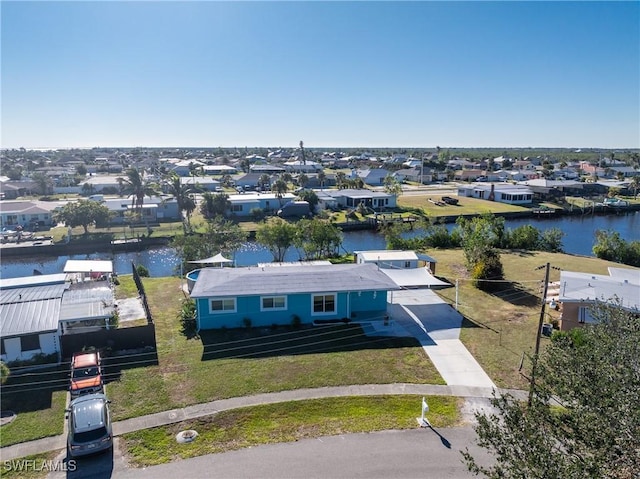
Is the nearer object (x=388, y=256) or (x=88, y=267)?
(x=88, y=267)

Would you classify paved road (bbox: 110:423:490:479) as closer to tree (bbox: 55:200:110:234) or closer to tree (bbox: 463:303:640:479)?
tree (bbox: 463:303:640:479)

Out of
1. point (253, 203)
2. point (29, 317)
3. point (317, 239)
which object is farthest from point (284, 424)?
point (253, 203)

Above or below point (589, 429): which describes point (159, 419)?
below

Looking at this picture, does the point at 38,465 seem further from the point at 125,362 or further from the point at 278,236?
the point at 278,236

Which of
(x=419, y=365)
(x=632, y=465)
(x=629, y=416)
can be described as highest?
(x=629, y=416)

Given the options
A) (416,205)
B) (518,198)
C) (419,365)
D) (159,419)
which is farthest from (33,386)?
(518,198)

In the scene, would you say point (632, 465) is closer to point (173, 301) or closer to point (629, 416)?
point (629, 416)

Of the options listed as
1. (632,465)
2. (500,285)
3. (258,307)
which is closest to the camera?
(632,465)
